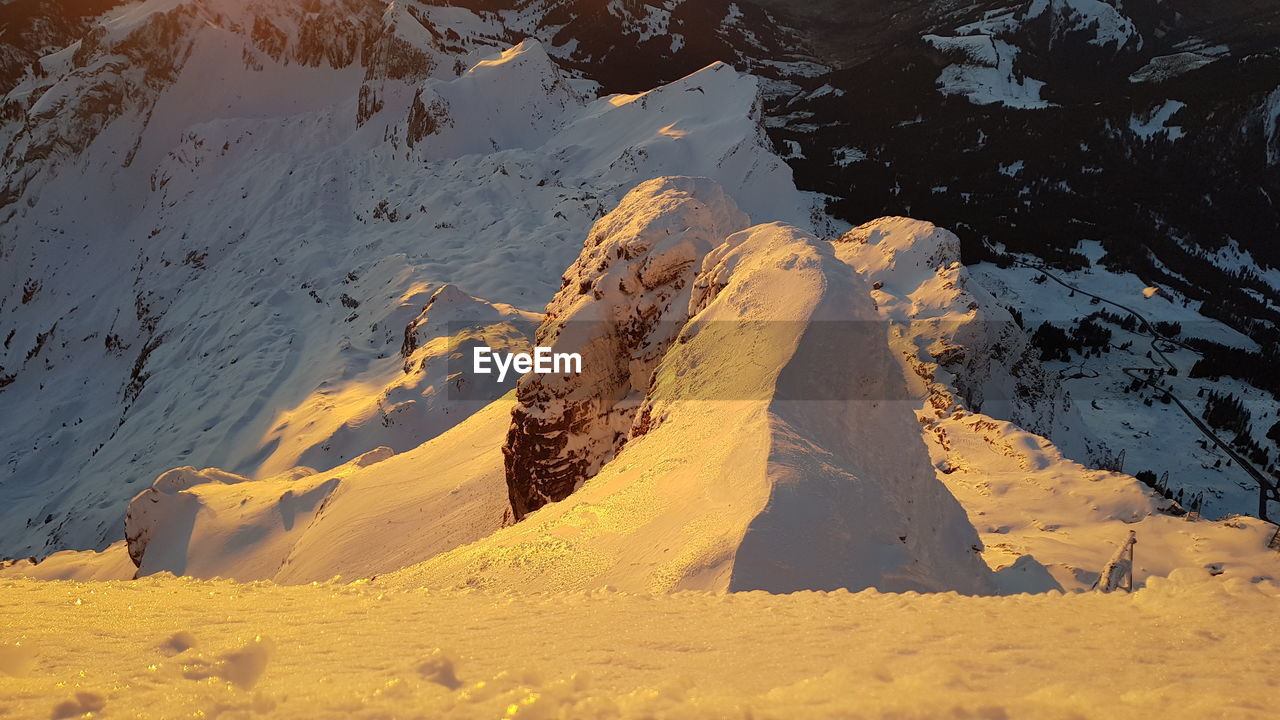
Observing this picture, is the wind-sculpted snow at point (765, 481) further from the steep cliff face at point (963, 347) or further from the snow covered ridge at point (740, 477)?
the steep cliff face at point (963, 347)

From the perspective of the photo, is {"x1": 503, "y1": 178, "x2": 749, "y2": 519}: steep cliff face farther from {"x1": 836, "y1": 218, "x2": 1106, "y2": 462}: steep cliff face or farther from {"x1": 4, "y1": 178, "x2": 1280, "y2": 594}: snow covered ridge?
{"x1": 836, "y1": 218, "x2": 1106, "y2": 462}: steep cliff face

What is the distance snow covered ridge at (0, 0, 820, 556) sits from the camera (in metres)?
22.8

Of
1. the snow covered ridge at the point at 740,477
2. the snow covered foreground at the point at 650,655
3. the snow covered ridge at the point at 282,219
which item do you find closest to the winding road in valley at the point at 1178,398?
the snow covered ridge at the point at 740,477

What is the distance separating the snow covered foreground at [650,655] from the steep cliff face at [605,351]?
640 centimetres

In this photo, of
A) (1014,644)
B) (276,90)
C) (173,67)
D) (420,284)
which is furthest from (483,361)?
(173,67)

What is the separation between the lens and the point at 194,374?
1097 inches

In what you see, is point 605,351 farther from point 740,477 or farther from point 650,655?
point 650,655

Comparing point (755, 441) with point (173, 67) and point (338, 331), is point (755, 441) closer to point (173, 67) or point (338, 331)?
point (338, 331)

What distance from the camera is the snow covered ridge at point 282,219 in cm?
2280

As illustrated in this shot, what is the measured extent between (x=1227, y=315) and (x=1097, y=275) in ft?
18.9

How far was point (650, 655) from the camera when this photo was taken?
11.9ft

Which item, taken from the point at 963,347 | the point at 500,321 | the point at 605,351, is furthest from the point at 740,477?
the point at 500,321

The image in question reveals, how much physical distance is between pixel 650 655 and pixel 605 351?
8.42 m

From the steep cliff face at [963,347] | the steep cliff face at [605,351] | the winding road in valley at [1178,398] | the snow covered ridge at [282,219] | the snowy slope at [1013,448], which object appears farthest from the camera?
the snow covered ridge at [282,219]
